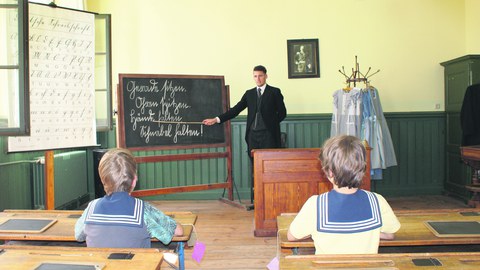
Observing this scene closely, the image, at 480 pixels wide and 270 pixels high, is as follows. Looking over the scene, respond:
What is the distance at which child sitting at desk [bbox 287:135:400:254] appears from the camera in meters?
1.45

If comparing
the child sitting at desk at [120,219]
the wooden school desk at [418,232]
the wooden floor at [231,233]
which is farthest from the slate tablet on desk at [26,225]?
the wooden floor at [231,233]

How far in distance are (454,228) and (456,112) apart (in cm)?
404

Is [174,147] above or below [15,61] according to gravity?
below

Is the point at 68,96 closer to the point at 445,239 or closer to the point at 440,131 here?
the point at 445,239

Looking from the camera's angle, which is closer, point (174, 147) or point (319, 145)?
point (174, 147)

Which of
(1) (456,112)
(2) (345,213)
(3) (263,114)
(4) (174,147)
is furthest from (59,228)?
(1) (456,112)

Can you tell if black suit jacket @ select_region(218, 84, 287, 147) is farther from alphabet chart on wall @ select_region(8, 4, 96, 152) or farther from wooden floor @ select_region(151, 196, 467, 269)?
alphabet chart on wall @ select_region(8, 4, 96, 152)

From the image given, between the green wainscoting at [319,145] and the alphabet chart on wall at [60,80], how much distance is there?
2.20 metres

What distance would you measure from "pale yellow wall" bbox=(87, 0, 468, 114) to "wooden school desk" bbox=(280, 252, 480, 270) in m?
4.37

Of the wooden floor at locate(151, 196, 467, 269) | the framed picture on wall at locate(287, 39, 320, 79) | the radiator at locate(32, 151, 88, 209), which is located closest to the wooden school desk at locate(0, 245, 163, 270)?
the wooden floor at locate(151, 196, 467, 269)

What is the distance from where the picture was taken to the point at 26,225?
1.82m

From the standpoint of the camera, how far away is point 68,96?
3.23 metres

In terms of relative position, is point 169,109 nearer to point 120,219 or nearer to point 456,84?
point 120,219

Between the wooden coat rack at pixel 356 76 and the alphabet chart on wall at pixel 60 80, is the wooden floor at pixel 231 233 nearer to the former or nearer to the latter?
the alphabet chart on wall at pixel 60 80
